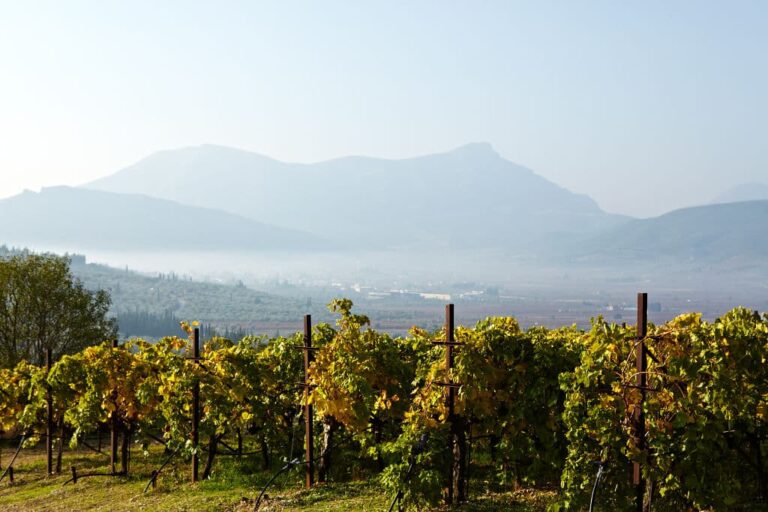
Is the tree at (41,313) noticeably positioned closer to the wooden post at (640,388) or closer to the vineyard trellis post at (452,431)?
the vineyard trellis post at (452,431)

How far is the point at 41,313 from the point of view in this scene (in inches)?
1735

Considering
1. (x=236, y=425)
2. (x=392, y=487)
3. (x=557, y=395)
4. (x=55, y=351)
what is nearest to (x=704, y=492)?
(x=557, y=395)

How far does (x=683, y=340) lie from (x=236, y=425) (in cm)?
1087

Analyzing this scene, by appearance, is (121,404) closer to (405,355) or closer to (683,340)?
(405,355)

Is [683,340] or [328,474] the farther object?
[328,474]

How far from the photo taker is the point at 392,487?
474 inches

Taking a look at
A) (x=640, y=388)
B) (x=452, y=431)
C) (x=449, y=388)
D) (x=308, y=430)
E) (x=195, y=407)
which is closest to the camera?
(x=640, y=388)

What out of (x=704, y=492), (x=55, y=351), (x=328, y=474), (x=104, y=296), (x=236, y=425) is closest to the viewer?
(x=704, y=492)

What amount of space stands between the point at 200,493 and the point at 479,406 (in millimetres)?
6787

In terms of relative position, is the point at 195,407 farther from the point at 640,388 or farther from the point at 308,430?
the point at 640,388

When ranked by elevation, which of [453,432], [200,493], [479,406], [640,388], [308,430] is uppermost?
[640,388]

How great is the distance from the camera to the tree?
43.1 m

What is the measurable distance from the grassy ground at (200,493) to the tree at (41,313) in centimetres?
2283

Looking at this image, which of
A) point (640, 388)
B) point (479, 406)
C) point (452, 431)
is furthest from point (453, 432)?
point (640, 388)
